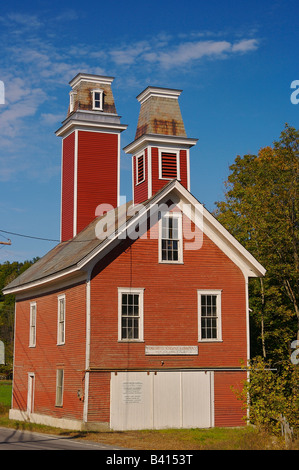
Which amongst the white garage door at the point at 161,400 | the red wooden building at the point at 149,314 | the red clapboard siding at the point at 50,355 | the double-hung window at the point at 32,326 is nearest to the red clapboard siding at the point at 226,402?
the red wooden building at the point at 149,314

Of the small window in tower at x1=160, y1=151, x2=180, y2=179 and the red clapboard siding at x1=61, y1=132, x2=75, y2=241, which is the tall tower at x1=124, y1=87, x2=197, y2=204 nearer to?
the small window in tower at x1=160, y1=151, x2=180, y2=179

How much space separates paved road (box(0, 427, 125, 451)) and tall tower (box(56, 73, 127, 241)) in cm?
1327

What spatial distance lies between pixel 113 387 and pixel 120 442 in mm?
4360

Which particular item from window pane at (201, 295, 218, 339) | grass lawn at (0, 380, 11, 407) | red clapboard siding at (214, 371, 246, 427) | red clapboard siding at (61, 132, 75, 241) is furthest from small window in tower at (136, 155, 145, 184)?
grass lawn at (0, 380, 11, 407)

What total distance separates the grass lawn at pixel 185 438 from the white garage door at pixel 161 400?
2.05 feet

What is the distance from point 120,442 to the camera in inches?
874

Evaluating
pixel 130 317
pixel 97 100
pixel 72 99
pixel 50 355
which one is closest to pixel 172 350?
pixel 130 317

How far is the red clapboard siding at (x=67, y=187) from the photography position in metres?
35.8

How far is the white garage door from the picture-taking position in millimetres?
26344

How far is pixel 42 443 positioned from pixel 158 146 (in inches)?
642

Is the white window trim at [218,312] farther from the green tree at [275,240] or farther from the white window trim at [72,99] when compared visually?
the white window trim at [72,99]

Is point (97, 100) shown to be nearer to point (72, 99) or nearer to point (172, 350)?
point (72, 99)

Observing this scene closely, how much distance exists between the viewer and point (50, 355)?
31.4m
